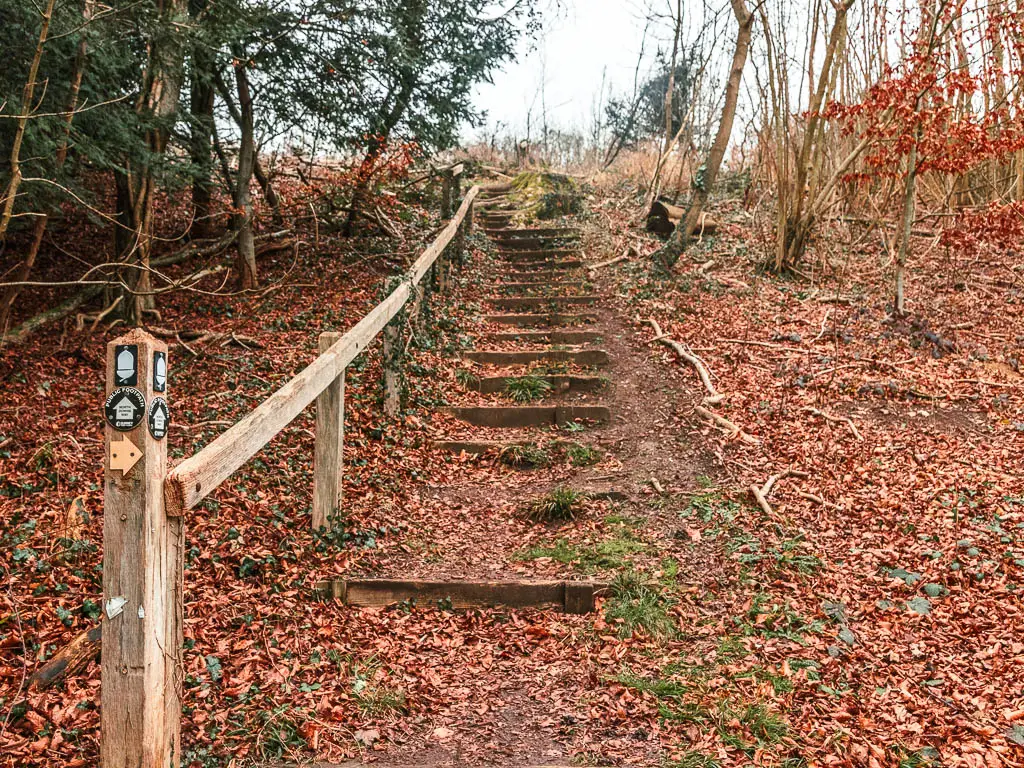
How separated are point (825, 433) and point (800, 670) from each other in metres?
3.12

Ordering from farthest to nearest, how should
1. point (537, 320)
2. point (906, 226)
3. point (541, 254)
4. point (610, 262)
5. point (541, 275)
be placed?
1. point (541, 254)
2. point (610, 262)
3. point (541, 275)
4. point (537, 320)
5. point (906, 226)

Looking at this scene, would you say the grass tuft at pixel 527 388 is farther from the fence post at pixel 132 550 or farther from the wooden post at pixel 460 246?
the fence post at pixel 132 550

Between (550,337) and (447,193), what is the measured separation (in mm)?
3240

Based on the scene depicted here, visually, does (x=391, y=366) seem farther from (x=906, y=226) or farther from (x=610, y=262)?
(x=610, y=262)

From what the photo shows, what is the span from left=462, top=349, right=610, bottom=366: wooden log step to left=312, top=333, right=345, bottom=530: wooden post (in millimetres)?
3736

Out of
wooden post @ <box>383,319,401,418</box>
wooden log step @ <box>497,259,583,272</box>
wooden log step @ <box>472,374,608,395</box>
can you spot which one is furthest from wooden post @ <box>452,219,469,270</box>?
wooden post @ <box>383,319,401,418</box>

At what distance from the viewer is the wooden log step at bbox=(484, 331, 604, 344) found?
9.08 meters

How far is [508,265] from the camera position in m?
12.7

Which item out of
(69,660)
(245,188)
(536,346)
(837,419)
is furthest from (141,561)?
(245,188)

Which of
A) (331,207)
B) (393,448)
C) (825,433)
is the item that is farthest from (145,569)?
(331,207)

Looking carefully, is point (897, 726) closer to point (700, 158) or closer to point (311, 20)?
point (311, 20)

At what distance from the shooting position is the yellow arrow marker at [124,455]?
2.23m

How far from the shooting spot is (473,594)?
4246 millimetres

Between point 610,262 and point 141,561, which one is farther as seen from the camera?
point 610,262
